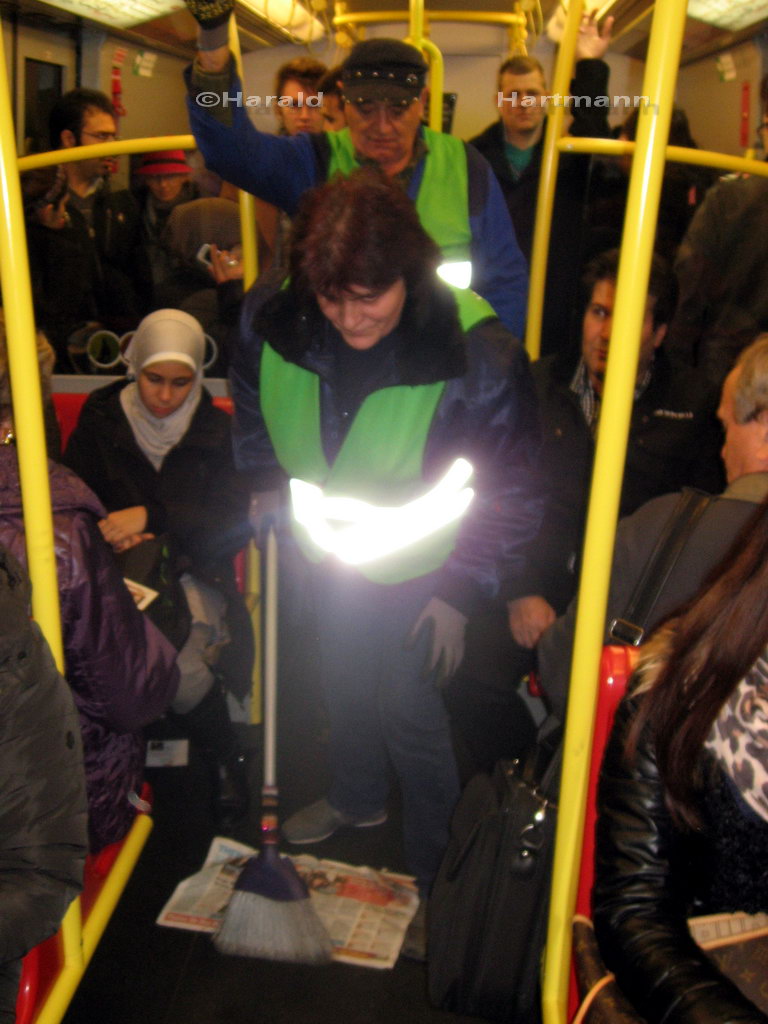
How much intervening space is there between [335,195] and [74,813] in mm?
1223

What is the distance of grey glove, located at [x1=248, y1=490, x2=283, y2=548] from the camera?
2539 mm

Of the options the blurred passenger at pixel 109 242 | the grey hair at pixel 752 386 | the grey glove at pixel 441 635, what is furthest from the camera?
the blurred passenger at pixel 109 242

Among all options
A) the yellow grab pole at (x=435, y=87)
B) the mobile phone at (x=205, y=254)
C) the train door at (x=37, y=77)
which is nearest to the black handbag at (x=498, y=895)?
the yellow grab pole at (x=435, y=87)

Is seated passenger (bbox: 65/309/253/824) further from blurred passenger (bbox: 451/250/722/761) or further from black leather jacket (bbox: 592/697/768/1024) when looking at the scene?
black leather jacket (bbox: 592/697/768/1024)

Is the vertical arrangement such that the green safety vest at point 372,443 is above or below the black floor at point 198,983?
above

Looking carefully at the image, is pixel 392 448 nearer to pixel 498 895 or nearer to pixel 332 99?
pixel 498 895

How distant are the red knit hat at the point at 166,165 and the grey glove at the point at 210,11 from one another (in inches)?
110

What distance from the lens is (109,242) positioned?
173 inches

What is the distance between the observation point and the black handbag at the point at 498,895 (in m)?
1.63

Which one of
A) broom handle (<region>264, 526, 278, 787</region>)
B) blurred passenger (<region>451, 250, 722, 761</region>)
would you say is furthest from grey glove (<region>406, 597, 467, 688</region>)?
broom handle (<region>264, 526, 278, 787</region>)

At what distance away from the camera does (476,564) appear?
212 centimetres

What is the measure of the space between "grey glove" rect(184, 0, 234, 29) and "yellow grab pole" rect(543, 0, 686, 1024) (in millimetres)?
989

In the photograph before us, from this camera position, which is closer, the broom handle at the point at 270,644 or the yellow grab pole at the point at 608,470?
the yellow grab pole at the point at 608,470

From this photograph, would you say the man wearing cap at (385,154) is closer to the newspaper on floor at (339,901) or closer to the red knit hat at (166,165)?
the newspaper on floor at (339,901)
